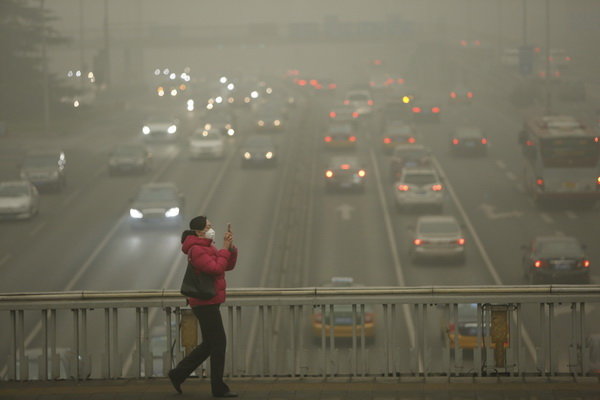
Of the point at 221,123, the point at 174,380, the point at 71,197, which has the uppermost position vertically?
the point at 221,123

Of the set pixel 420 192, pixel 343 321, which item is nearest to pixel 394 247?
pixel 420 192

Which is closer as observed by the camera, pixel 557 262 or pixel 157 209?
pixel 557 262

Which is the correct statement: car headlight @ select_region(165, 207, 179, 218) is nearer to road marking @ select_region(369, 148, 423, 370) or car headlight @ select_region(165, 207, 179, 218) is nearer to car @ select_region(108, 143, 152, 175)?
road marking @ select_region(369, 148, 423, 370)

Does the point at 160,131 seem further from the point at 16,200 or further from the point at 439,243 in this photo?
the point at 439,243

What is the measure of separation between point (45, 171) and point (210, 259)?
5254cm

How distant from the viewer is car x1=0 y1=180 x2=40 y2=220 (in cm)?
5494

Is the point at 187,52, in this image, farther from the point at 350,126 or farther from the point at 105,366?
the point at 105,366

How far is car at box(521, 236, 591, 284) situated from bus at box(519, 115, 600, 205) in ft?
43.6

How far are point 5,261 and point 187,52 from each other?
154 m

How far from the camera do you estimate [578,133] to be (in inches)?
2195

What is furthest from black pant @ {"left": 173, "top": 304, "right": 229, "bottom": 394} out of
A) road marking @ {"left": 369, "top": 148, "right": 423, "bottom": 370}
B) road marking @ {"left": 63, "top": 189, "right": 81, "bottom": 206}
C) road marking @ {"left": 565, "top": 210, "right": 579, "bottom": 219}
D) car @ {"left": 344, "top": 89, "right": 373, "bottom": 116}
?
car @ {"left": 344, "top": 89, "right": 373, "bottom": 116}

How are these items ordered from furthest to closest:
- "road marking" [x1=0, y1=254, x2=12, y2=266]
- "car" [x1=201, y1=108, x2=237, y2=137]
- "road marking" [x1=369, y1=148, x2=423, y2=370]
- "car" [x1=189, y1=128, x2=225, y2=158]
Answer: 1. "car" [x1=201, y1=108, x2=237, y2=137]
2. "car" [x1=189, y1=128, x2=225, y2=158]
3. "road marking" [x1=0, y1=254, x2=12, y2=266]
4. "road marking" [x1=369, y1=148, x2=423, y2=370]

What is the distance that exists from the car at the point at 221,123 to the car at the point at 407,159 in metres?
18.2

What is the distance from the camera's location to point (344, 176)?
63281mm
